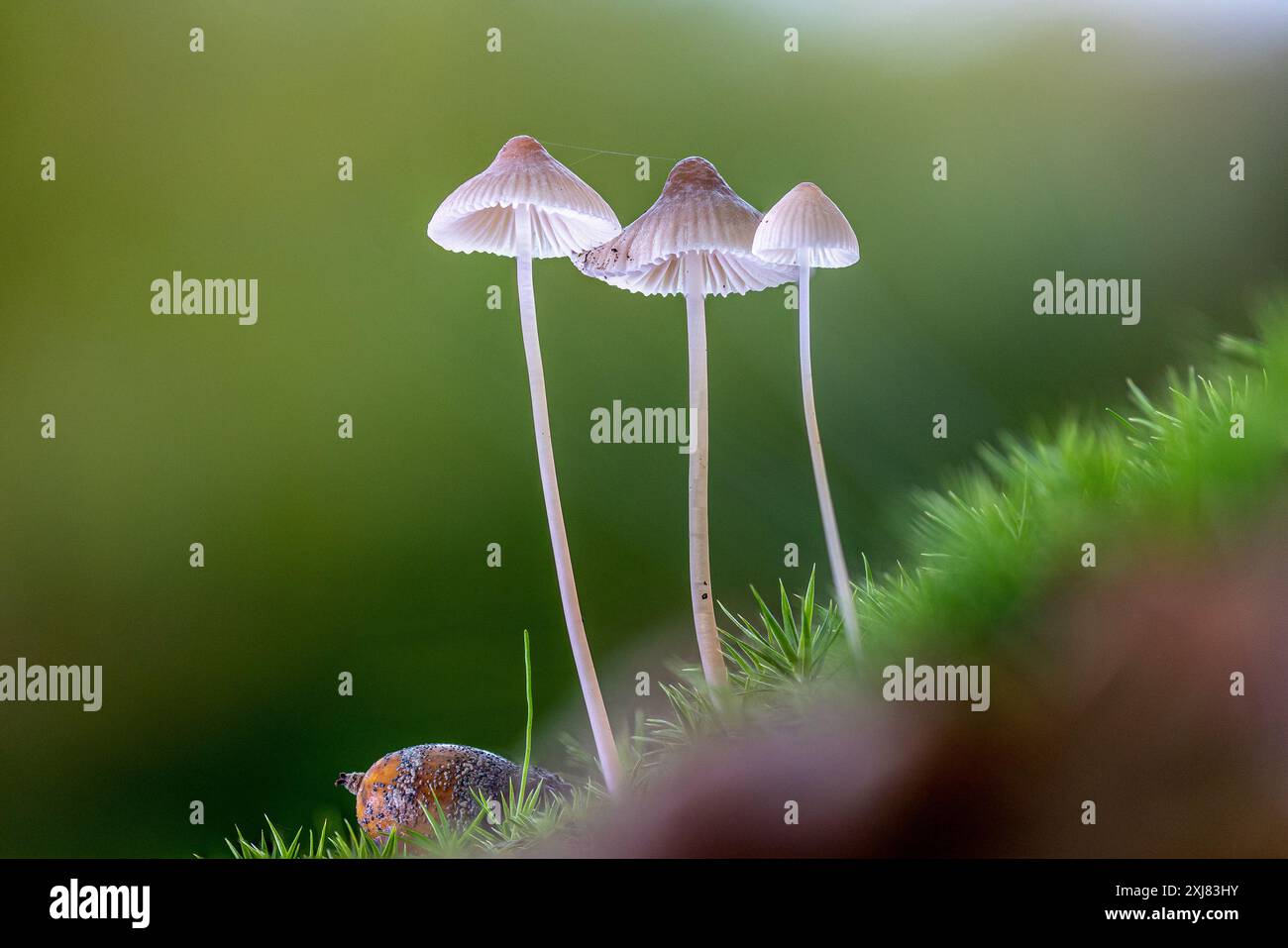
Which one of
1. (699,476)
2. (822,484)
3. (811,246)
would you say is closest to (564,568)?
(699,476)

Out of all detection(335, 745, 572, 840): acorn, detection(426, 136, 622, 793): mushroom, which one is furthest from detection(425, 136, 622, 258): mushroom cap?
detection(335, 745, 572, 840): acorn

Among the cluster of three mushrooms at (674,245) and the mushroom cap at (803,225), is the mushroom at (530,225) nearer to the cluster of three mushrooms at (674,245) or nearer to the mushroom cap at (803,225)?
the cluster of three mushrooms at (674,245)

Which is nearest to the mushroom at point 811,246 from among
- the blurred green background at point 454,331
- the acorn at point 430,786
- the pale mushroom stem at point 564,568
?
the blurred green background at point 454,331

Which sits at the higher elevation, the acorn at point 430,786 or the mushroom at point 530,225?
the mushroom at point 530,225

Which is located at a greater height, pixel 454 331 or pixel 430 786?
pixel 454 331

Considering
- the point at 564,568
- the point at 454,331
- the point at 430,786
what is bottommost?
the point at 430,786

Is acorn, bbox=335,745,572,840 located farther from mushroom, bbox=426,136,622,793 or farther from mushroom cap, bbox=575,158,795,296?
mushroom cap, bbox=575,158,795,296

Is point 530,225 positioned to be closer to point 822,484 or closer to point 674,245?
point 674,245

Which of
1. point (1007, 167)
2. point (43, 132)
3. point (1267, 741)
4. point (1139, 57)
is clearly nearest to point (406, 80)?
point (43, 132)
